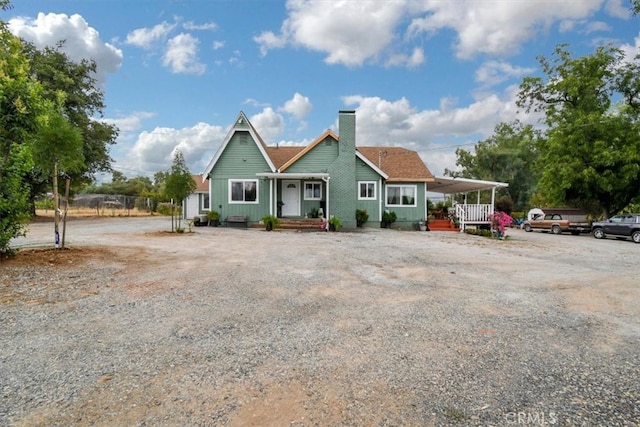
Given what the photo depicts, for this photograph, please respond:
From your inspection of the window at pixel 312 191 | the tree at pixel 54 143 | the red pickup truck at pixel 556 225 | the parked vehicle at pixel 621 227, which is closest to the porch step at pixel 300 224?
the window at pixel 312 191

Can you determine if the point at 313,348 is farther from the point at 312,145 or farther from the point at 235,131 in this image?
the point at 235,131

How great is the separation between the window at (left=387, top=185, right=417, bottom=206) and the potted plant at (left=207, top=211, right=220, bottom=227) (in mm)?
9905

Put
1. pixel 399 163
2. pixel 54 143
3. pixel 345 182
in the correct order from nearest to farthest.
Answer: pixel 54 143
pixel 345 182
pixel 399 163

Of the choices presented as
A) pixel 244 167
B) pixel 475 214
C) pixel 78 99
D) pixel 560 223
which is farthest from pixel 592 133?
pixel 78 99

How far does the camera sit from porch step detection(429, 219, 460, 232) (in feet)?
68.8

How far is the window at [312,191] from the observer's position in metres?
20.7

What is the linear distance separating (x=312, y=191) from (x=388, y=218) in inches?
184

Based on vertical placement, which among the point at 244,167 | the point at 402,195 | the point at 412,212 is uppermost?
the point at 244,167

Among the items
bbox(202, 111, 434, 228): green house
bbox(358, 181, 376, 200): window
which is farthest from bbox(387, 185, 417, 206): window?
bbox(358, 181, 376, 200): window

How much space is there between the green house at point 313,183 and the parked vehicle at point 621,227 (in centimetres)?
995

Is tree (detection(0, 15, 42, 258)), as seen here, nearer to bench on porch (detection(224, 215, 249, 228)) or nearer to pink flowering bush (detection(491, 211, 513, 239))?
bench on porch (detection(224, 215, 249, 228))

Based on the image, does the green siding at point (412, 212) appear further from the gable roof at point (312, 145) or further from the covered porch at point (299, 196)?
the gable roof at point (312, 145)

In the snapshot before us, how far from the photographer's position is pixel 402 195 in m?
20.9

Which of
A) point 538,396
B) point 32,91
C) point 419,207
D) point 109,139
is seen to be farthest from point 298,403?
point 109,139
